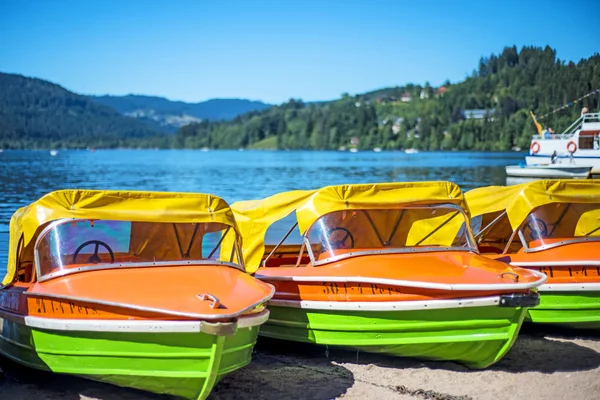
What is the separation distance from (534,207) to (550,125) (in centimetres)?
10015

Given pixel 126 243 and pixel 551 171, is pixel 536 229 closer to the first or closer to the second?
pixel 126 243

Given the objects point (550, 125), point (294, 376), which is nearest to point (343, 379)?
point (294, 376)

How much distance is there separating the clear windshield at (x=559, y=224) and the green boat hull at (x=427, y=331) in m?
2.36

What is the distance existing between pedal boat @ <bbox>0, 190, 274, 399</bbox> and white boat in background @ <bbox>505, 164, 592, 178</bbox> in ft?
173

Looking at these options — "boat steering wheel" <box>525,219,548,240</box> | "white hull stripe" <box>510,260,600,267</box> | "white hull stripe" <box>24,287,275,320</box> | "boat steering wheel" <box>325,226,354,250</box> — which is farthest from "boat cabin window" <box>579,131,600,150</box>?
"white hull stripe" <box>24,287,275,320</box>

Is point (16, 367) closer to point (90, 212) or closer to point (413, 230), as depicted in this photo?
point (90, 212)

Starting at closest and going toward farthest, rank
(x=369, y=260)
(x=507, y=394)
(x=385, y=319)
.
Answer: (x=507, y=394)
(x=385, y=319)
(x=369, y=260)

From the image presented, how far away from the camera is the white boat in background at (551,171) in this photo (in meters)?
57.8

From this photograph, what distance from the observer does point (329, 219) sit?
10242mm

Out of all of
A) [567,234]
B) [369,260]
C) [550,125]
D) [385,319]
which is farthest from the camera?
[550,125]

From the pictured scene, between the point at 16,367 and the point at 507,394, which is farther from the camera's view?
the point at 16,367

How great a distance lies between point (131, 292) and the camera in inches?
318

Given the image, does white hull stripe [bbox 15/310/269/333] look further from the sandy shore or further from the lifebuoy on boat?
the lifebuoy on boat

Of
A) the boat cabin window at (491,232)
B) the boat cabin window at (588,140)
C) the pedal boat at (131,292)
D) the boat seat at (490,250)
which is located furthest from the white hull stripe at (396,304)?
the boat cabin window at (588,140)
